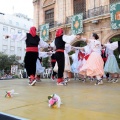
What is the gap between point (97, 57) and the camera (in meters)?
7.73

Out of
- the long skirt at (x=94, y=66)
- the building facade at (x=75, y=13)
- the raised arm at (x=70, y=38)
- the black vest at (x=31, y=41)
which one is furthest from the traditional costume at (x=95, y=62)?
the building facade at (x=75, y=13)

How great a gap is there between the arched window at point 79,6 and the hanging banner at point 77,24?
Answer: 48.1 inches

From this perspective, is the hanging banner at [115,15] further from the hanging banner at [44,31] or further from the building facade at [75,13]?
the hanging banner at [44,31]

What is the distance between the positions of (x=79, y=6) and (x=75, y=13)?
2.30 ft

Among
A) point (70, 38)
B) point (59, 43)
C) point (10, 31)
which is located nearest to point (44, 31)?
point (59, 43)

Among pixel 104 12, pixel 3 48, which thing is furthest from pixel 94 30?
pixel 3 48

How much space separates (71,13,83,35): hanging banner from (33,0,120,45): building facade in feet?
1.18

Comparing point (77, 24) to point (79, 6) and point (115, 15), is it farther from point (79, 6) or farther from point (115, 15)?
point (115, 15)

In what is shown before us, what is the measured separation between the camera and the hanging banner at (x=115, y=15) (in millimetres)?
16469

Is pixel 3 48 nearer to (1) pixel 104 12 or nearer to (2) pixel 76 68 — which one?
(1) pixel 104 12

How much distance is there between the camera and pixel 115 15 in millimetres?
16594

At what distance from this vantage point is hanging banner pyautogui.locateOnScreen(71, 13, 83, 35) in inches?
763

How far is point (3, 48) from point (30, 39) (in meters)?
43.2

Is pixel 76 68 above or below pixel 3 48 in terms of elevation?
below
